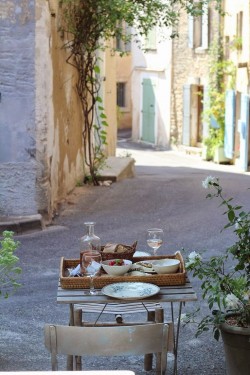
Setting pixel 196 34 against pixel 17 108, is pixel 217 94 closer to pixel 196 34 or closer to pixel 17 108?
pixel 196 34

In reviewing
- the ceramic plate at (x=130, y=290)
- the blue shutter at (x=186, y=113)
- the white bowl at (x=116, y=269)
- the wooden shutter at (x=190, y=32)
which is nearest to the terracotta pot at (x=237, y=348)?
the ceramic plate at (x=130, y=290)

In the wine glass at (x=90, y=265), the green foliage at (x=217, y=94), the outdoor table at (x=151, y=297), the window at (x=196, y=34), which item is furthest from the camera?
the window at (x=196, y=34)

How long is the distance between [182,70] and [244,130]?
657 cm

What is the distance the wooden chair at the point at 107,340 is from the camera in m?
3.66

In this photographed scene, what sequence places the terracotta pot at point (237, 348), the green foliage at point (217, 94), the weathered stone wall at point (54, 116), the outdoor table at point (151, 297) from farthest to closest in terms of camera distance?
the green foliage at point (217, 94) < the weathered stone wall at point (54, 116) < the terracotta pot at point (237, 348) < the outdoor table at point (151, 297)

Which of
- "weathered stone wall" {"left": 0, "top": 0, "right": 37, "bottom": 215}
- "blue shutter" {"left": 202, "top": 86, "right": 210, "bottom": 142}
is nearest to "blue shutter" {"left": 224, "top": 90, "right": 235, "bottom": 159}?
"blue shutter" {"left": 202, "top": 86, "right": 210, "bottom": 142}

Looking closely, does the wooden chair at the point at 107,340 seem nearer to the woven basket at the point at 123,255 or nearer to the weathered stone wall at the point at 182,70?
the woven basket at the point at 123,255

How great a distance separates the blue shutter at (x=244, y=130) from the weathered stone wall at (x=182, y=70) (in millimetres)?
4120

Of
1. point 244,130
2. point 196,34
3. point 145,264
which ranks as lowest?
point 244,130

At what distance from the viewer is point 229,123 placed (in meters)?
22.8

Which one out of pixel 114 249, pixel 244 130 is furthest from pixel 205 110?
pixel 114 249

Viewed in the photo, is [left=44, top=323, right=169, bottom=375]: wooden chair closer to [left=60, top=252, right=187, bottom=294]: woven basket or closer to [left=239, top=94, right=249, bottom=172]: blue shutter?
[left=60, top=252, right=187, bottom=294]: woven basket

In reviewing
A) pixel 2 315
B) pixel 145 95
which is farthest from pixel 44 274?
pixel 145 95

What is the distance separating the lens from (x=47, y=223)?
1111cm
